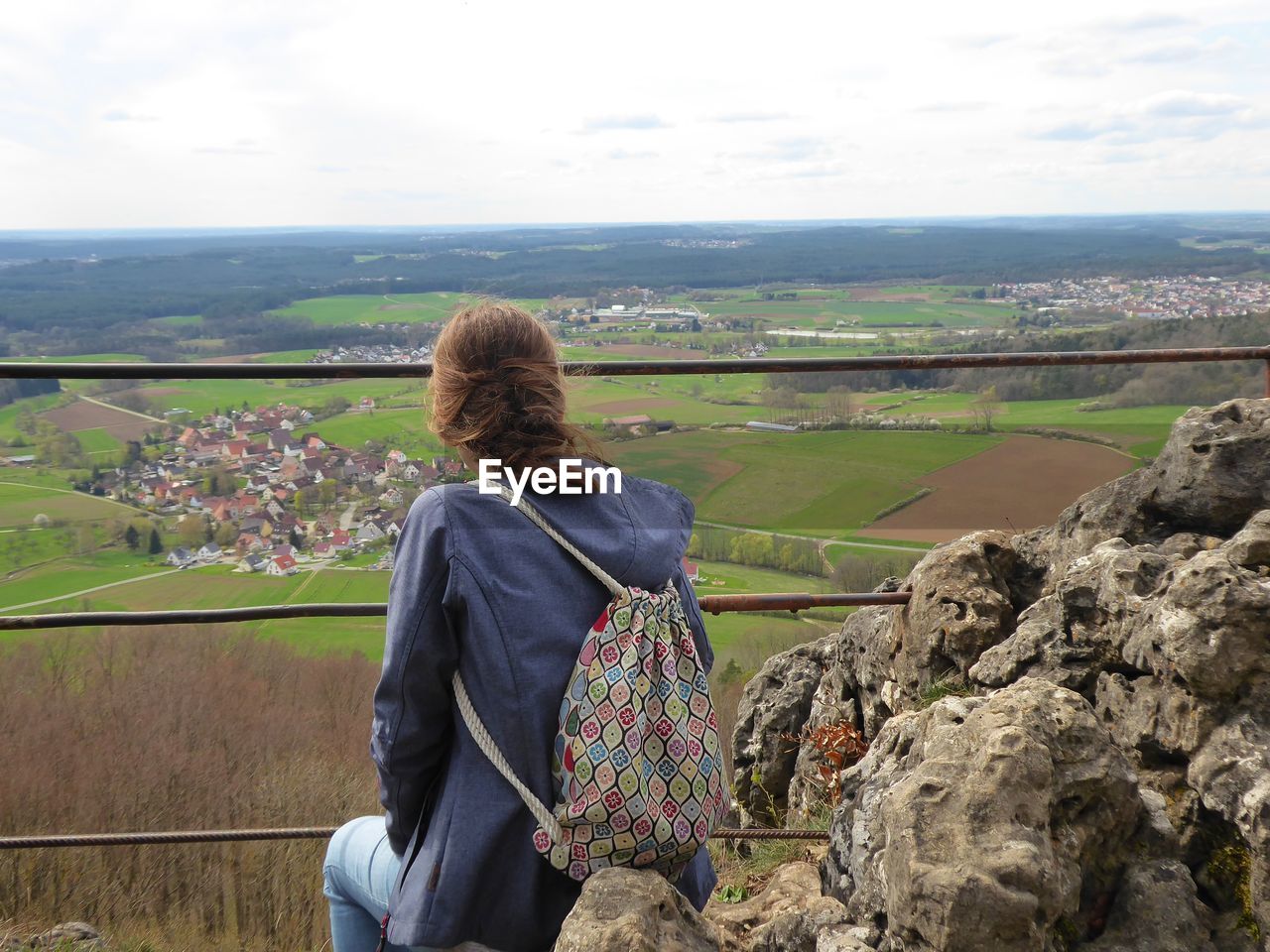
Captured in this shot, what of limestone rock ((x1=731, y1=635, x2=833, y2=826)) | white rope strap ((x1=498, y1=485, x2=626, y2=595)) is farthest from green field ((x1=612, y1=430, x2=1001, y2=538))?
white rope strap ((x1=498, y1=485, x2=626, y2=595))

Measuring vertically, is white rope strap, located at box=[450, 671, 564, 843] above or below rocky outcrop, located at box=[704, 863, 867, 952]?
above

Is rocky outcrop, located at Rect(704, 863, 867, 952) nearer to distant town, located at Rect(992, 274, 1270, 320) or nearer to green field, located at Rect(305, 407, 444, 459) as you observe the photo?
green field, located at Rect(305, 407, 444, 459)

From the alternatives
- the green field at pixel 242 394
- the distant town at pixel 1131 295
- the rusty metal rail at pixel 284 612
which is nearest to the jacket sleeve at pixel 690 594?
the rusty metal rail at pixel 284 612

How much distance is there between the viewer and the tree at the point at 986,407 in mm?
4242

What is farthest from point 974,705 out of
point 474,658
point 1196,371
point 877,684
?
point 1196,371

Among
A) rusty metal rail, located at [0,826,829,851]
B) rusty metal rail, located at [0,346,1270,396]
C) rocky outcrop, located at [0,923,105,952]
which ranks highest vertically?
rusty metal rail, located at [0,346,1270,396]

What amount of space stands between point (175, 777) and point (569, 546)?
2146 millimetres

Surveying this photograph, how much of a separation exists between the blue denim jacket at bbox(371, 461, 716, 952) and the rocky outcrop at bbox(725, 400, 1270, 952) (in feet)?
1.96

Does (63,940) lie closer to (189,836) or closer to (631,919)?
(189,836)

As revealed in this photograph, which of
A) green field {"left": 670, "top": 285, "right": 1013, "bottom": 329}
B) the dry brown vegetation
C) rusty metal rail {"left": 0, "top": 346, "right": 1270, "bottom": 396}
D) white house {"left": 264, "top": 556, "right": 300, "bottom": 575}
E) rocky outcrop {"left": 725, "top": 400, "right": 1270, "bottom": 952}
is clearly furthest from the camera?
green field {"left": 670, "top": 285, "right": 1013, "bottom": 329}

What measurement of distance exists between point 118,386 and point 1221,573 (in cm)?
399

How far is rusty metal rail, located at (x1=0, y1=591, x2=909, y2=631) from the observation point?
2.67 metres

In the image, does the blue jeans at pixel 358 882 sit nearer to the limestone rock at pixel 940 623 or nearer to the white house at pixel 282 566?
the white house at pixel 282 566

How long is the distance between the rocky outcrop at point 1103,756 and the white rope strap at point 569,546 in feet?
2.10
